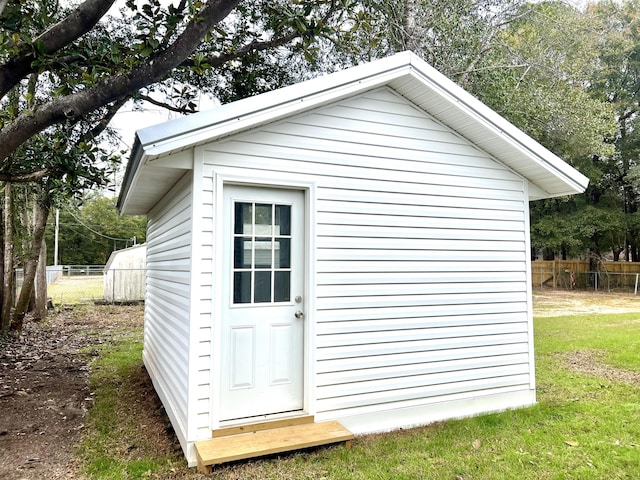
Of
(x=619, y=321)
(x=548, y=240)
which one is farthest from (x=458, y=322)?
(x=548, y=240)

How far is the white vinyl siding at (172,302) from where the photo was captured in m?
3.87

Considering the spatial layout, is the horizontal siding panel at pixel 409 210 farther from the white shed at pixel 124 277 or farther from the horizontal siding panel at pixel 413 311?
the white shed at pixel 124 277

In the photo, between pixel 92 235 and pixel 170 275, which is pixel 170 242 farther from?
pixel 92 235

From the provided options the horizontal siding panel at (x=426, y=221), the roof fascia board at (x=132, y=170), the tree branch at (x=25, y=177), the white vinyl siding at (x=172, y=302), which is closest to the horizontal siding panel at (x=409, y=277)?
the horizontal siding panel at (x=426, y=221)

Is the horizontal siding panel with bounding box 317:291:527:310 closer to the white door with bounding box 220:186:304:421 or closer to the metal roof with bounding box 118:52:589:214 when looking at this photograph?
the white door with bounding box 220:186:304:421

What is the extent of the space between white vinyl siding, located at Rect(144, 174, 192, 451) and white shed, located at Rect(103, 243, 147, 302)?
10.7 metres

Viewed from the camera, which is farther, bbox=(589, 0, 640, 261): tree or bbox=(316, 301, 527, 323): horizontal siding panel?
bbox=(589, 0, 640, 261): tree

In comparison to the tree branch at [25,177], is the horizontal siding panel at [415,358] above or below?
below

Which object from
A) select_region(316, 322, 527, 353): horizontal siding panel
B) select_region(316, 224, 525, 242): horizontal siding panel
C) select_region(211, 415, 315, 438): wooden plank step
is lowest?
select_region(211, 415, 315, 438): wooden plank step

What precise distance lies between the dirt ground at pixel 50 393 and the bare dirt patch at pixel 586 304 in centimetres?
763

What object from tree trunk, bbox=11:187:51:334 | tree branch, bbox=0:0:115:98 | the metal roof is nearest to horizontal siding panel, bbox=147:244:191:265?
the metal roof

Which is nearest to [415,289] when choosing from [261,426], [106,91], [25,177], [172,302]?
[261,426]

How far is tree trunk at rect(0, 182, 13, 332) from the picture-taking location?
9.60 m

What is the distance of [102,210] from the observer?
4078 centimetres
